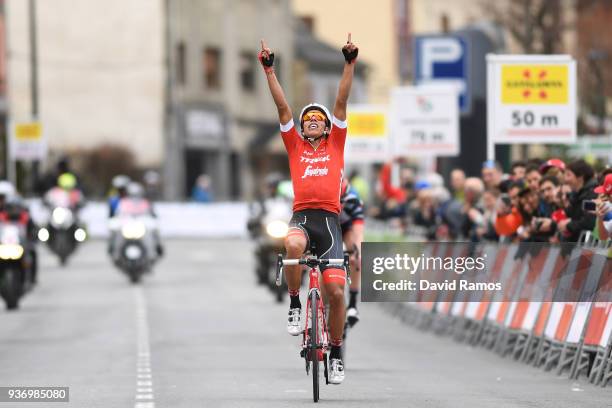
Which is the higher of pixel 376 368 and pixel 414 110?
pixel 414 110

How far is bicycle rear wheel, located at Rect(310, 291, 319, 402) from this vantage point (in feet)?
42.5

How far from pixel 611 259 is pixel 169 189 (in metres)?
46.8

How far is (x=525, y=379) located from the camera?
15453 mm

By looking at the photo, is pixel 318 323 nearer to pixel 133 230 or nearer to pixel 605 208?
pixel 605 208

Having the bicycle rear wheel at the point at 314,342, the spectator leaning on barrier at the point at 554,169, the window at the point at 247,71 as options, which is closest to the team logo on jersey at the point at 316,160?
the bicycle rear wheel at the point at 314,342

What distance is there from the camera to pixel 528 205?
17.9m

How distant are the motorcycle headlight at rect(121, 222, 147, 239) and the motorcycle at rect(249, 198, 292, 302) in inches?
104

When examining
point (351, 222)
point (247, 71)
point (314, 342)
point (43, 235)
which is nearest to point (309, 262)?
point (314, 342)

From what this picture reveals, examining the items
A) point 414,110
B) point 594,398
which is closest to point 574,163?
point 594,398


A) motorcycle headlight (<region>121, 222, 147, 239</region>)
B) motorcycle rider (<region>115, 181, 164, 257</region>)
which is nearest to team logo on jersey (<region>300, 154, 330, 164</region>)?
motorcycle headlight (<region>121, 222, 147, 239</region>)

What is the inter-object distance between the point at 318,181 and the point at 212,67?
2055 inches

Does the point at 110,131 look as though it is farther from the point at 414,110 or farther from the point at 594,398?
the point at 594,398

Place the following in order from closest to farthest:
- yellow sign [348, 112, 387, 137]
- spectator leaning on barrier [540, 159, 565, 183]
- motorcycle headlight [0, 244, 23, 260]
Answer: spectator leaning on barrier [540, 159, 565, 183], motorcycle headlight [0, 244, 23, 260], yellow sign [348, 112, 387, 137]

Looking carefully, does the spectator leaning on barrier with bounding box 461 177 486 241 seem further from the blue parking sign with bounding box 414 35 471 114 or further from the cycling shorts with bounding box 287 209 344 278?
the blue parking sign with bounding box 414 35 471 114
